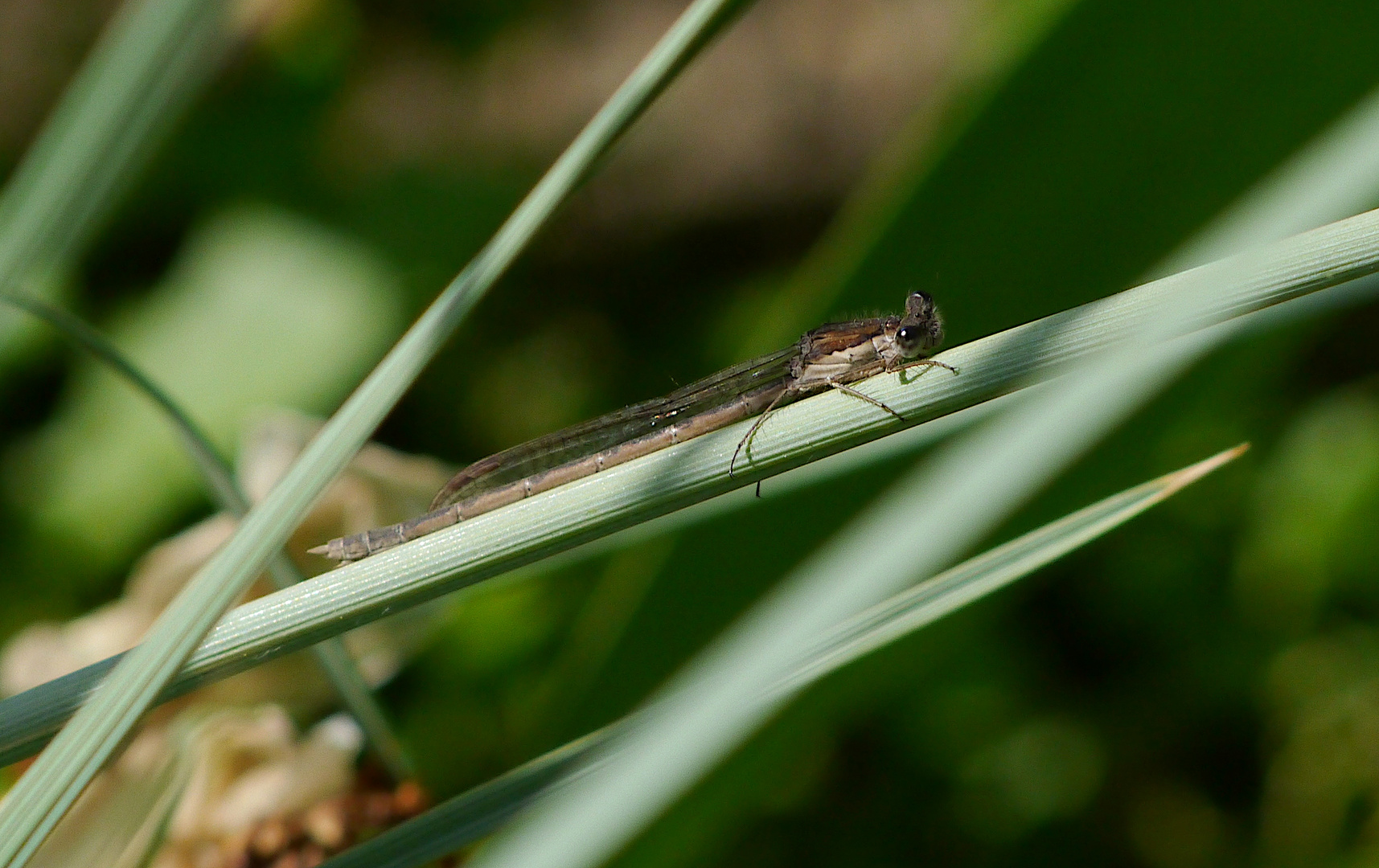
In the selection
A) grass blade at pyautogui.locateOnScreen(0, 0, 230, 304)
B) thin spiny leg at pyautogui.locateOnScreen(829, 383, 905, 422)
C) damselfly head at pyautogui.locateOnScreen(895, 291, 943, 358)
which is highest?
damselfly head at pyautogui.locateOnScreen(895, 291, 943, 358)

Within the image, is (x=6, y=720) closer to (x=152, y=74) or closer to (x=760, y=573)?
(x=152, y=74)

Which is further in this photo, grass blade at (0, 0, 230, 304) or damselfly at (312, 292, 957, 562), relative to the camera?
damselfly at (312, 292, 957, 562)

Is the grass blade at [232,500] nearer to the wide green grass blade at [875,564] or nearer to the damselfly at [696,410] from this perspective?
the damselfly at [696,410]

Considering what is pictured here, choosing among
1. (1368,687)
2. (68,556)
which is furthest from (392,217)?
(1368,687)

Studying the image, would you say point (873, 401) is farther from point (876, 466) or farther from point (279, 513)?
point (876, 466)

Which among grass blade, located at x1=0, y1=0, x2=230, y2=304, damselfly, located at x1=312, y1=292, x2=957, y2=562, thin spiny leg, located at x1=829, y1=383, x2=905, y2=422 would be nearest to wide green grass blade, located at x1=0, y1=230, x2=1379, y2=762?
thin spiny leg, located at x1=829, y1=383, x2=905, y2=422

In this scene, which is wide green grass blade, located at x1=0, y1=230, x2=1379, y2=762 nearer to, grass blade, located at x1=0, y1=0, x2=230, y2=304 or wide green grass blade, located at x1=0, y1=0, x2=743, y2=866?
wide green grass blade, located at x1=0, y1=0, x2=743, y2=866
